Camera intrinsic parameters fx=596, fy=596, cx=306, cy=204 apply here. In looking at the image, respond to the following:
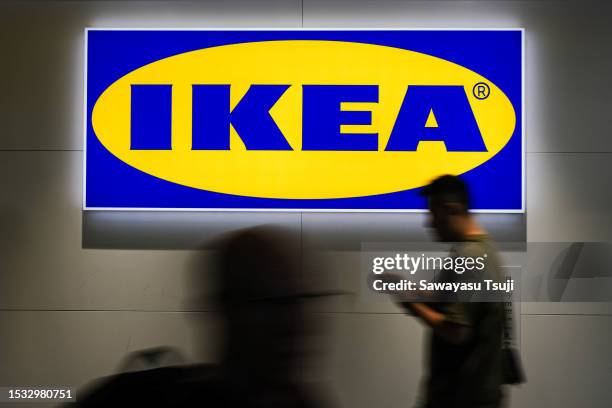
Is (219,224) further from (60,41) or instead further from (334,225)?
(60,41)

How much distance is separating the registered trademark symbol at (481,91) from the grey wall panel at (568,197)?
1.58 ft

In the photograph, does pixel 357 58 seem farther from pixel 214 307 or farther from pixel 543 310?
pixel 214 307

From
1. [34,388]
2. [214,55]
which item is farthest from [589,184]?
[34,388]

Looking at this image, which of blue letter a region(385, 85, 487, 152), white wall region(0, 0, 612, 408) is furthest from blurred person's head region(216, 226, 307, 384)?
blue letter a region(385, 85, 487, 152)

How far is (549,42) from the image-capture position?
12.5 feet

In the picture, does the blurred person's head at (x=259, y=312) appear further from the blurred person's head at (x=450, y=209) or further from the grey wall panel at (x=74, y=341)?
the grey wall panel at (x=74, y=341)

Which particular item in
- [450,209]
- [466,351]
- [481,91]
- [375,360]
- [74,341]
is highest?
[481,91]

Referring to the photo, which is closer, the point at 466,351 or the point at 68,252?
the point at 466,351

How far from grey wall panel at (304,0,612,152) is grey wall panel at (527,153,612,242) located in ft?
0.29

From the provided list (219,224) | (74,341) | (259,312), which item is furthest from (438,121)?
(259,312)

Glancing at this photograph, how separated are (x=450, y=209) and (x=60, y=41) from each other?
2828 millimetres

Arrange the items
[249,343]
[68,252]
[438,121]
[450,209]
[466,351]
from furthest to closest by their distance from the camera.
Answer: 1. [68,252]
2. [438,121]
3. [450,209]
4. [466,351]
5. [249,343]

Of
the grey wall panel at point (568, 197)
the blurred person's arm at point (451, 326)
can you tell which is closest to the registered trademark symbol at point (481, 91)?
the grey wall panel at point (568, 197)

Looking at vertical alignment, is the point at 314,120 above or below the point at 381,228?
above
